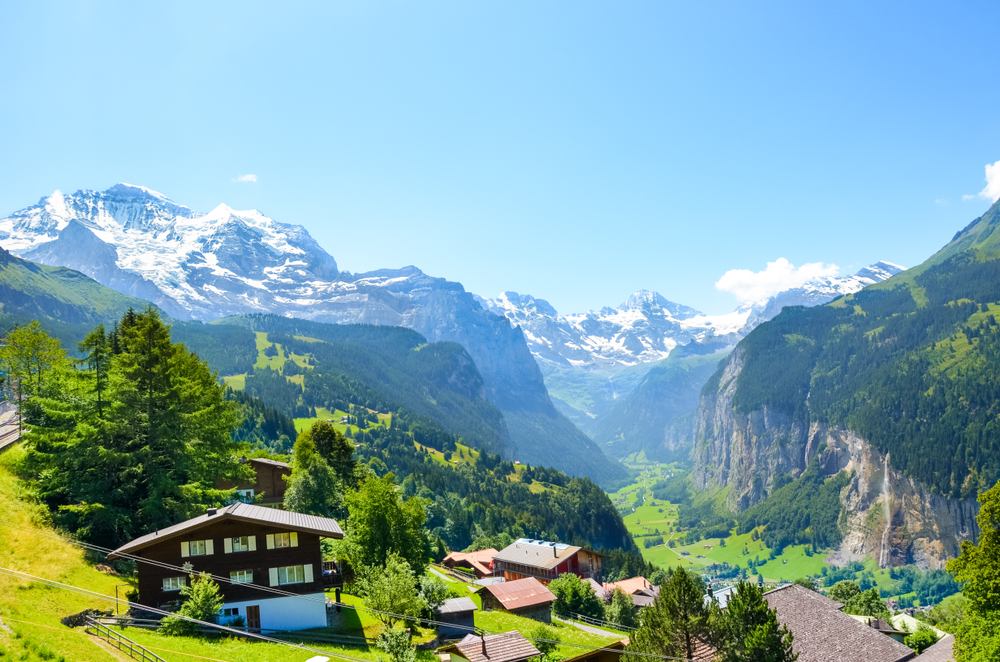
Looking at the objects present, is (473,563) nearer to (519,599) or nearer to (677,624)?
(519,599)

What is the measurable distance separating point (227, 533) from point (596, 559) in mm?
94162

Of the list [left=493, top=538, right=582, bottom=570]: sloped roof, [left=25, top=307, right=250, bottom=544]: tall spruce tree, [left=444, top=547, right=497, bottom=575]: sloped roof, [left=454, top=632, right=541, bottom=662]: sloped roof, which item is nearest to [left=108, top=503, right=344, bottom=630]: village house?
[left=25, top=307, right=250, bottom=544]: tall spruce tree

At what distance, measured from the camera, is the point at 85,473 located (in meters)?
46.8

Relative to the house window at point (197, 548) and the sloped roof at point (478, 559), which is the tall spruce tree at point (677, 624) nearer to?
the house window at point (197, 548)

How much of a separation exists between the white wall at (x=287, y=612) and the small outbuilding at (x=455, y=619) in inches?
392

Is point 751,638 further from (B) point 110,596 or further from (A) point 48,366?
(A) point 48,366

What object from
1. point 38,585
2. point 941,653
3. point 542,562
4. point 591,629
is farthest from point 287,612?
point 542,562

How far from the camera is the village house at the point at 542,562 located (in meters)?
107

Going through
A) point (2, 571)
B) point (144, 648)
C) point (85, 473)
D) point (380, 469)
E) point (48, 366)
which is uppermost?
point (48, 366)

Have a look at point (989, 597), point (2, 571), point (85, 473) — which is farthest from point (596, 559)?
point (2, 571)

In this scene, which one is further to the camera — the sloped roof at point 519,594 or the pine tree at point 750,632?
the sloped roof at point 519,594

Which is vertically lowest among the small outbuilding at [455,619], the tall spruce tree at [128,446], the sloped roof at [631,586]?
the sloped roof at [631,586]

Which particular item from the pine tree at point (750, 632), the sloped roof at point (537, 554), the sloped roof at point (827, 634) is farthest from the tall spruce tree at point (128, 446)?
the sloped roof at point (537, 554)

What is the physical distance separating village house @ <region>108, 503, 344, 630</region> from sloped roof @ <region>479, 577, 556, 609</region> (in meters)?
28.1
